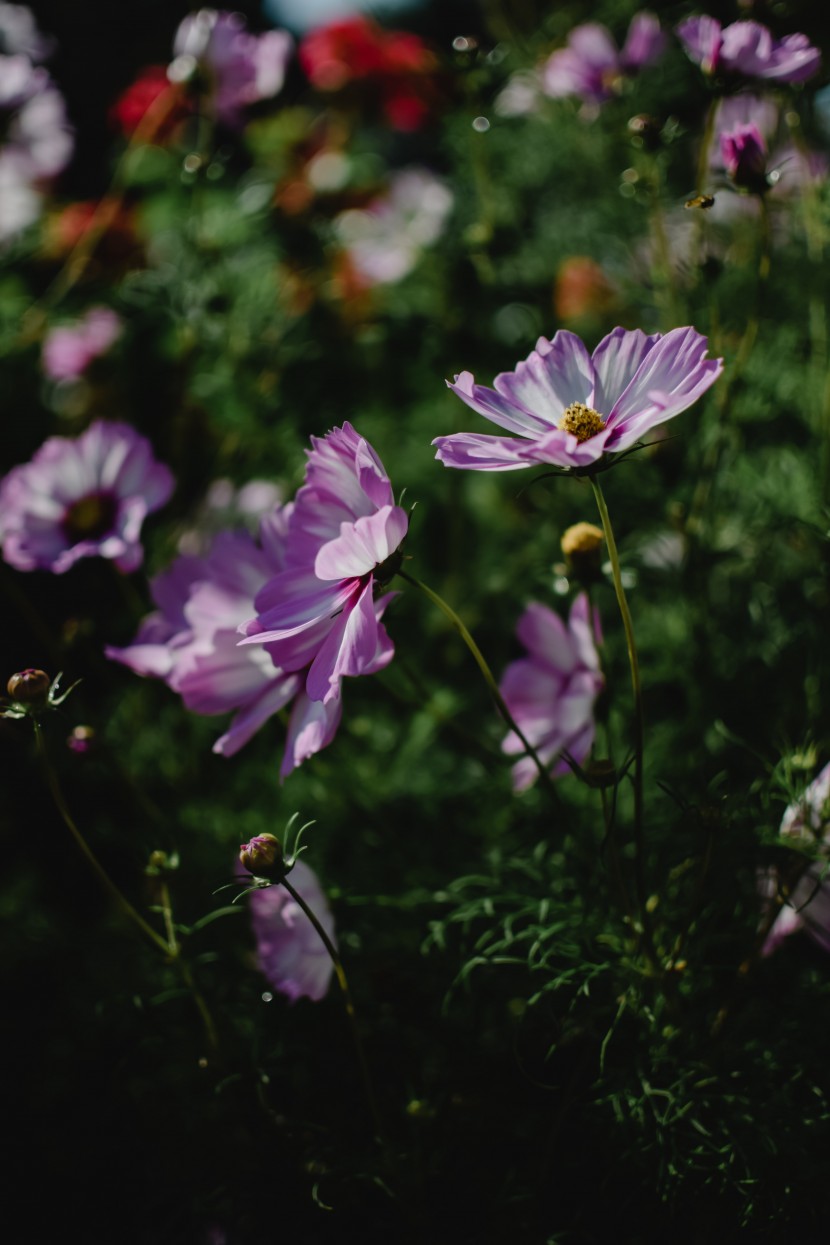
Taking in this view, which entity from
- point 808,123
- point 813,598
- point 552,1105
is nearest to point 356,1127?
point 552,1105

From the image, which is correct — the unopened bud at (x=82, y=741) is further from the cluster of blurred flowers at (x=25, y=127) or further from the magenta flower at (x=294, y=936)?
the cluster of blurred flowers at (x=25, y=127)

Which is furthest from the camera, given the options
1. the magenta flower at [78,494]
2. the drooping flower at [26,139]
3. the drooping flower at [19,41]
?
the drooping flower at [19,41]

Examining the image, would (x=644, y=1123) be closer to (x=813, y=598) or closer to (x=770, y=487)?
(x=813, y=598)

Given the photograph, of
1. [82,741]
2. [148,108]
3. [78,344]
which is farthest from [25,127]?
[82,741]

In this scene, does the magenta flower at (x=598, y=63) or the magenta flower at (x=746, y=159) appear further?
the magenta flower at (x=598, y=63)

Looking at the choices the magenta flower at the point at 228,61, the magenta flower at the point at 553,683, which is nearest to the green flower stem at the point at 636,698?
the magenta flower at the point at 553,683

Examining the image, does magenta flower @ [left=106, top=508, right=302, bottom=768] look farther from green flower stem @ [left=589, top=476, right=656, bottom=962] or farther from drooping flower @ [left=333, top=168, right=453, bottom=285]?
drooping flower @ [left=333, top=168, right=453, bottom=285]

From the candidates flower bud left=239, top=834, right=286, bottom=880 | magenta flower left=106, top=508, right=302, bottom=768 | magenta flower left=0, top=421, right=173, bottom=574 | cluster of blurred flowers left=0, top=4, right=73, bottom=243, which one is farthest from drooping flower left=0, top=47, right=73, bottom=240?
flower bud left=239, top=834, right=286, bottom=880
